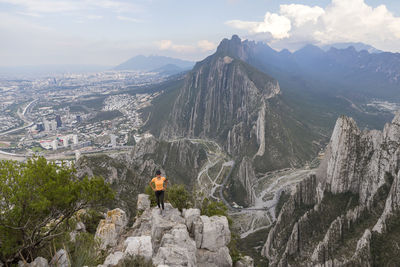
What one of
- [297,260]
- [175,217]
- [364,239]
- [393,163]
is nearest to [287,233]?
[297,260]

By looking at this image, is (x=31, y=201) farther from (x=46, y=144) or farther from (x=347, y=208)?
(x=46, y=144)

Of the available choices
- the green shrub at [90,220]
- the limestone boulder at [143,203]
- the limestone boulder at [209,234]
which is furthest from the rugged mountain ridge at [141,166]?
the limestone boulder at [209,234]

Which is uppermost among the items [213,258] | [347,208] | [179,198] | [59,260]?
[59,260]

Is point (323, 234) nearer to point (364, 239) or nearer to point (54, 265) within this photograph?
point (364, 239)

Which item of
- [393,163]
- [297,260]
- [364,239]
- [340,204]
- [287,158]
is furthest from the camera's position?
[287,158]

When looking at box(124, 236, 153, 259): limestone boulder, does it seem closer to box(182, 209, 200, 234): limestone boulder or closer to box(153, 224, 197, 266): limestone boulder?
box(153, 224, 197, 266): limestone boulder

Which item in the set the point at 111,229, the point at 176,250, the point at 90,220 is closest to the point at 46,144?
the point at 90,220
